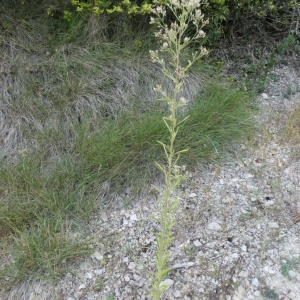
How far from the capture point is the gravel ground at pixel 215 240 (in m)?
2.24

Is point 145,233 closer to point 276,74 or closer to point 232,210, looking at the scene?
point 232,210

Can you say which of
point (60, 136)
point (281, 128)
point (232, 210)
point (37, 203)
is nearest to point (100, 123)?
point (60, 136)

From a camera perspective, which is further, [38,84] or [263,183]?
[38,84]

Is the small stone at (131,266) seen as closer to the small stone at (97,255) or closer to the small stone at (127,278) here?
the small stone at (127,278)

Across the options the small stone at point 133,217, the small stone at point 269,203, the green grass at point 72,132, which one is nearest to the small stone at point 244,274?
the small stone at point 269,203

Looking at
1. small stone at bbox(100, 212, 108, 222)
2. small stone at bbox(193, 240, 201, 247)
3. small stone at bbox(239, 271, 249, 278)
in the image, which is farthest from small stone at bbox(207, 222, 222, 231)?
small stone at bbox(100, 212, 108, 222)

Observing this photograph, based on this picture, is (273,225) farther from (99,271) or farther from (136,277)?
(99,271)

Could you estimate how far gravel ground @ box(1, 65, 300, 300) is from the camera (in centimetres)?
224

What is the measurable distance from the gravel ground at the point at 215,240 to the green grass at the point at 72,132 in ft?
0.46

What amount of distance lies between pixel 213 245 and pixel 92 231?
2.95 ft

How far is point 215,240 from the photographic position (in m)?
2.49

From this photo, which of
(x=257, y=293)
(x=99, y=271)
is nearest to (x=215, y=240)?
(x=257, y=293)

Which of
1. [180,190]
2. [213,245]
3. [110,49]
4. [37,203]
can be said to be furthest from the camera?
[110,49]

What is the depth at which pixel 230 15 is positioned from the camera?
437 centimetres
